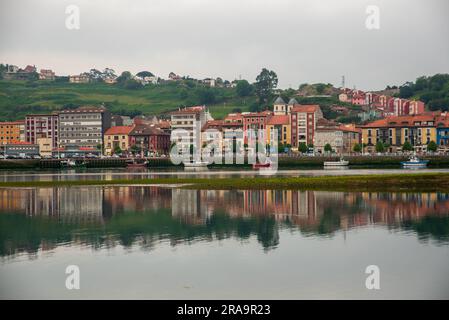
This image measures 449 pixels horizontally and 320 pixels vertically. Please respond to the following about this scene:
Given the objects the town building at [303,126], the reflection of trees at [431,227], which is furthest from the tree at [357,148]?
the reflection of trees at [431,227]

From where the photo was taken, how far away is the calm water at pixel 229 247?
2116 cm

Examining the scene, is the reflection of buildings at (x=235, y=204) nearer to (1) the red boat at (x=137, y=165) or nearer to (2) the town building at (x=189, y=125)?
(1) the red boat at (x=137, y=165)

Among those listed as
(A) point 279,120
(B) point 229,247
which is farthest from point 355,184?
(A) point 279,120

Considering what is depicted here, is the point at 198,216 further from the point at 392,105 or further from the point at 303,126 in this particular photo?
the point at 392,105

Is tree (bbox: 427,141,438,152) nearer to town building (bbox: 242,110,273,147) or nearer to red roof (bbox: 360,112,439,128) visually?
red roof (bbox: 360,112,439,128)

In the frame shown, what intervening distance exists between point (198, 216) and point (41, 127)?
128351mm

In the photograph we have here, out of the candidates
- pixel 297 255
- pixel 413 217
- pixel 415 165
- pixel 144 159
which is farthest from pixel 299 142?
pixel 297 255

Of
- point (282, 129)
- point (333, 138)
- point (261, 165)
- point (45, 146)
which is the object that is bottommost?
point (261, 165)

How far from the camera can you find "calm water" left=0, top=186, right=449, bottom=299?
21156 millimetres

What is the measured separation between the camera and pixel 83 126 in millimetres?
154250

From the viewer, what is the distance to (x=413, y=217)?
35.3m

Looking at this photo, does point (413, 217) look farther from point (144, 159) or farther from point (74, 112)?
point (74, 112)

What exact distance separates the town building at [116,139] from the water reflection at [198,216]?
9696 cm
